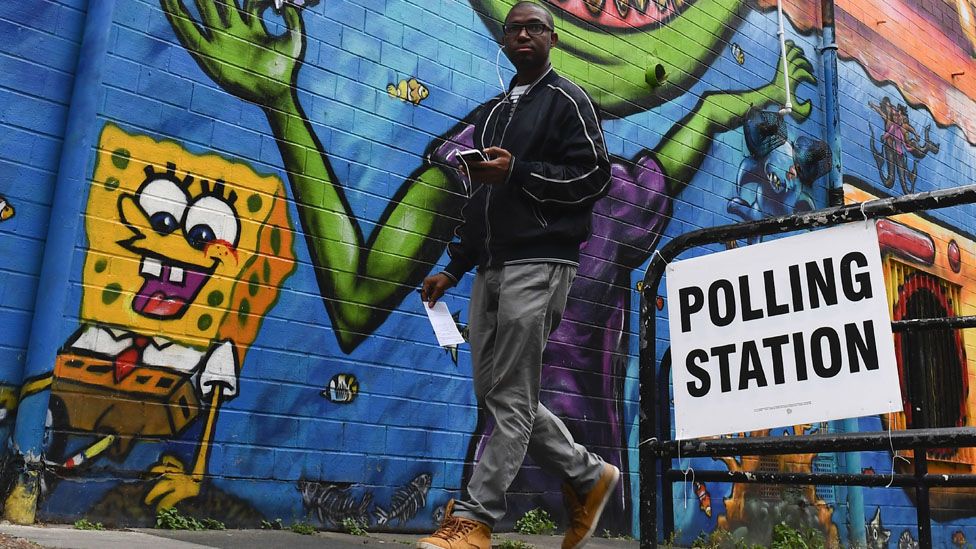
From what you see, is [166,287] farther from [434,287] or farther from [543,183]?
[543,183]

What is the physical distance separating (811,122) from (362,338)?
5564 mm

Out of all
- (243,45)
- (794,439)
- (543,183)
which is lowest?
(794,439)

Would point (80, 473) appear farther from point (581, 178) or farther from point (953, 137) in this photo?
point (953, 137)

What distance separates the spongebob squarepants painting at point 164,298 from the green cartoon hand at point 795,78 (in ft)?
17.8

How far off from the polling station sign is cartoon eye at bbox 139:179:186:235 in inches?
91.1

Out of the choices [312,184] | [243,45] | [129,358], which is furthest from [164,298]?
[243,45]

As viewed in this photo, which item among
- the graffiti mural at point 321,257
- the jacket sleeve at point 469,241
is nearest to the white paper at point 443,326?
the jacket sleeve at point 469,241

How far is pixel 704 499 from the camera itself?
682 centimetres

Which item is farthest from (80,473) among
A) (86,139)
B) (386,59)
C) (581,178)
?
(386,59)

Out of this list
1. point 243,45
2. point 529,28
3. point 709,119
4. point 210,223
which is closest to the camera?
point 529,28

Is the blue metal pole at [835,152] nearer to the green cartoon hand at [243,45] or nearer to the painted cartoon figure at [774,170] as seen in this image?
the painted cartoon figure at [774,170]

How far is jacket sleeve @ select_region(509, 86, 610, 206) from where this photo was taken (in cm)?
318

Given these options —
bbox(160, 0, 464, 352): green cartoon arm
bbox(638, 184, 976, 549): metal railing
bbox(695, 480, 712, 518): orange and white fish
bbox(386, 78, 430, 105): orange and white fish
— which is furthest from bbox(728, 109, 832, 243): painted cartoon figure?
bbox(638, 184, 976, 549): metal railing

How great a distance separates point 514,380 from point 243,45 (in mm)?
2444
